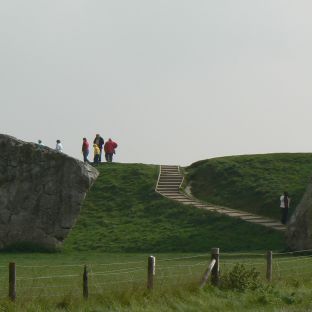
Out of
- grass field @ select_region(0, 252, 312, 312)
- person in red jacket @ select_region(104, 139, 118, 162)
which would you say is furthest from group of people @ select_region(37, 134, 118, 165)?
grass field @ select_region(0, 252, 312, 312)

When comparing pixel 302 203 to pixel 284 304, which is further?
pixel 302 203

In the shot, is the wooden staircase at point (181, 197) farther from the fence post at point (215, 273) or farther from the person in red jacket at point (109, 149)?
the fence post at point (215, 273)

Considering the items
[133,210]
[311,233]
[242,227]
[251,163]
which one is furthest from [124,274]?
[251,163]

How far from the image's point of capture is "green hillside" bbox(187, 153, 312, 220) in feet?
162

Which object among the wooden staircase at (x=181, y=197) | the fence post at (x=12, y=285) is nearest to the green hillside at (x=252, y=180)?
the wooden staircase at (x=181, y=197)

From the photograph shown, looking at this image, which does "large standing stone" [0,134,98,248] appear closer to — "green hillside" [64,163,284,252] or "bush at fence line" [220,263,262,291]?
"green hillside" [64,163,284,252]

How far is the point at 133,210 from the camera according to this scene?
165ft

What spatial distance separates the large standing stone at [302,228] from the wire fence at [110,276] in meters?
2.97

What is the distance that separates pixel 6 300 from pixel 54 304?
1094mm

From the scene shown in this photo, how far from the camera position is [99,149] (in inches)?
2420

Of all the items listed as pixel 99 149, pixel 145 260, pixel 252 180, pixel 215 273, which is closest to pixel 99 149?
pixel 99 149

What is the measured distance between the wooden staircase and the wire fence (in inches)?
396

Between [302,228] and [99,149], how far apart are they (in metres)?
25.5

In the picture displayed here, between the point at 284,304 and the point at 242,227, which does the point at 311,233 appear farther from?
the point at 284,304
